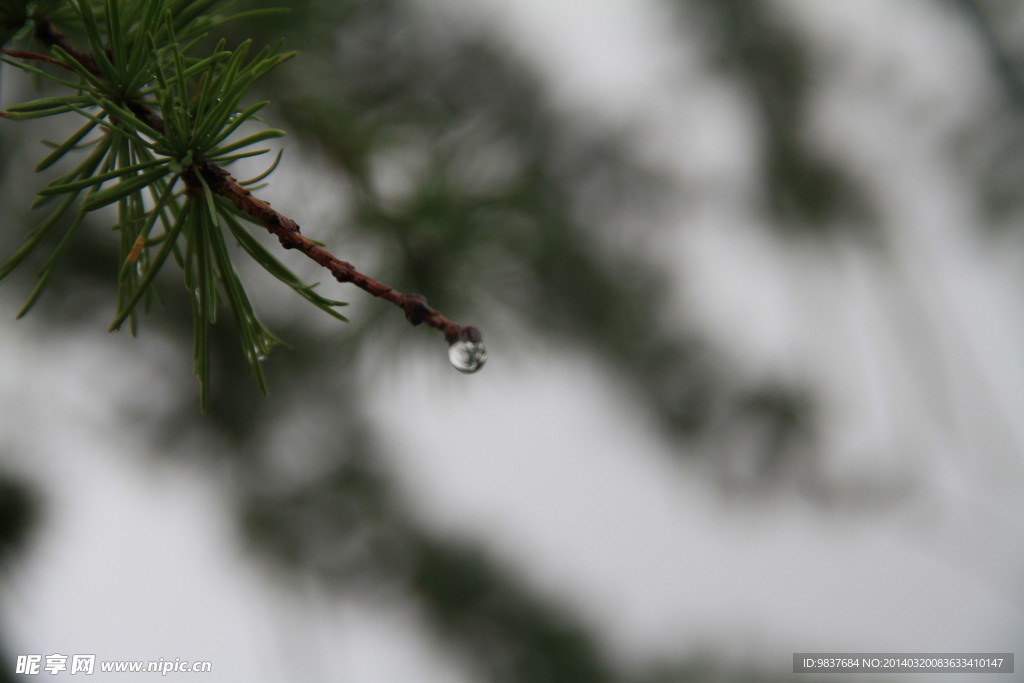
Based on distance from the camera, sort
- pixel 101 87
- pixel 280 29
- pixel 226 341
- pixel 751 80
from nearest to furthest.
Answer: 1. pixel 101 87
2. pixel 280 29
3. pixel 226 341
4. pixel 751 80

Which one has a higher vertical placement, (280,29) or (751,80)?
(751,80)

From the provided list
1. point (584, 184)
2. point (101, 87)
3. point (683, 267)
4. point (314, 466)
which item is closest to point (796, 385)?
point (683, 267)

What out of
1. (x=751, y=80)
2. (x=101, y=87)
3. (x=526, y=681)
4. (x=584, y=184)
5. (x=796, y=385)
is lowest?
(x=526, y=681)

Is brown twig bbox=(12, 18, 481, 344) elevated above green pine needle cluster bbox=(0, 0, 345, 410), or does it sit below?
below

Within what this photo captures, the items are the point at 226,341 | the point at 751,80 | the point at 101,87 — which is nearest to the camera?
the point at 101,87

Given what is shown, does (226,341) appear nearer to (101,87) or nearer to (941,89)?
(101,87)

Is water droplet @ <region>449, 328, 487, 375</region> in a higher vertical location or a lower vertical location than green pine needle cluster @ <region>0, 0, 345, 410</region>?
lower

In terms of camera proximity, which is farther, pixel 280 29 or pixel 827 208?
pixel 827 208

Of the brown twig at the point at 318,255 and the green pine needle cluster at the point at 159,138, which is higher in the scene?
the green pine needle cluster at the point at 159,138
